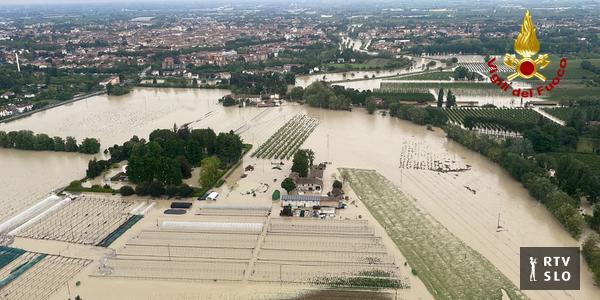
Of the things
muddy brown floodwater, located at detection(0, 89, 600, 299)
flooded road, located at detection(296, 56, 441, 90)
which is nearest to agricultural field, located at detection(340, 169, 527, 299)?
muddy brown floodwater, located at detection(0, 89, 600, 299)

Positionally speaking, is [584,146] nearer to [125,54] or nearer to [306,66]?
[306,66]

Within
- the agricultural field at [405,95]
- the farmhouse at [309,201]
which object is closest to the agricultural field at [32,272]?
the farmhouse at [309,201]

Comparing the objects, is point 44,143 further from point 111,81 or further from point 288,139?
point 111,81

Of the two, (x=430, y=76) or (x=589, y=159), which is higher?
(x=430, y=76)

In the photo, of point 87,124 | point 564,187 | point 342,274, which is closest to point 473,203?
point 564,187

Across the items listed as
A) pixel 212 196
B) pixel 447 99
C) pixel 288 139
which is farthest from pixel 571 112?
pixel 212 196

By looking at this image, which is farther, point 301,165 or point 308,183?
point 301,165
